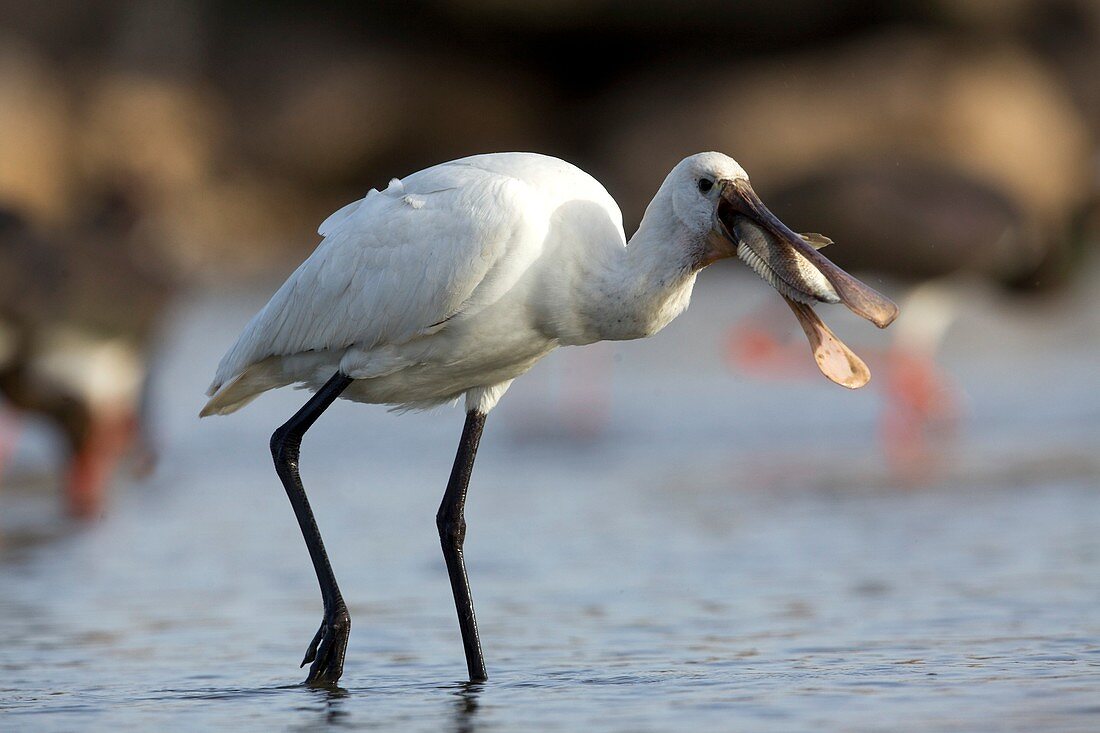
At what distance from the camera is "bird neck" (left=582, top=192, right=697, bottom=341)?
548 centimetres

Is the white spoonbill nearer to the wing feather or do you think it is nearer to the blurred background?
the wing feather

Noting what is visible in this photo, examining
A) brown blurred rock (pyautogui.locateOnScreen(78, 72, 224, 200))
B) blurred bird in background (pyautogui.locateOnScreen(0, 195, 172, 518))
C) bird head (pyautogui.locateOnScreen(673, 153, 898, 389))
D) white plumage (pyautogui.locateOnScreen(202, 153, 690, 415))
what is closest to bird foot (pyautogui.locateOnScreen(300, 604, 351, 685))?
white plumage (pyautogui.locateOnScreen(202, 153, 690, 415))

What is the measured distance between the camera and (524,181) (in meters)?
5.71

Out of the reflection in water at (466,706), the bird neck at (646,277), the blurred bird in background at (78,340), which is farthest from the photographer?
the blurred bird in background at (78,340)

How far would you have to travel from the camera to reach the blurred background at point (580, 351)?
704cm

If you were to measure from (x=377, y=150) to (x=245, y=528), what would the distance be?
15551 mm

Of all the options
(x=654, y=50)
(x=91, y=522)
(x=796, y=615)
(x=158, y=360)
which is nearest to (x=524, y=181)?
(x=796, y=615)

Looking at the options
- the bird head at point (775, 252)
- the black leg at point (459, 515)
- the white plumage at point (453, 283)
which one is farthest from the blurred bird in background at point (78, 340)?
the bird head at point (775, 252)

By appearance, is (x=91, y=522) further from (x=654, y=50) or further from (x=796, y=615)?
(x=654, y=50)

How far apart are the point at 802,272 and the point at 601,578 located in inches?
110

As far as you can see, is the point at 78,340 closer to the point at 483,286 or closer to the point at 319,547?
the point at 319,547

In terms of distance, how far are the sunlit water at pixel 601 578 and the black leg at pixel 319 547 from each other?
3.9 inches

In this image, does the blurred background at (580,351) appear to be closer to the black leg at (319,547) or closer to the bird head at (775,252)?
the black leg at (319,547)

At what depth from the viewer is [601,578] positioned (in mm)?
7719
